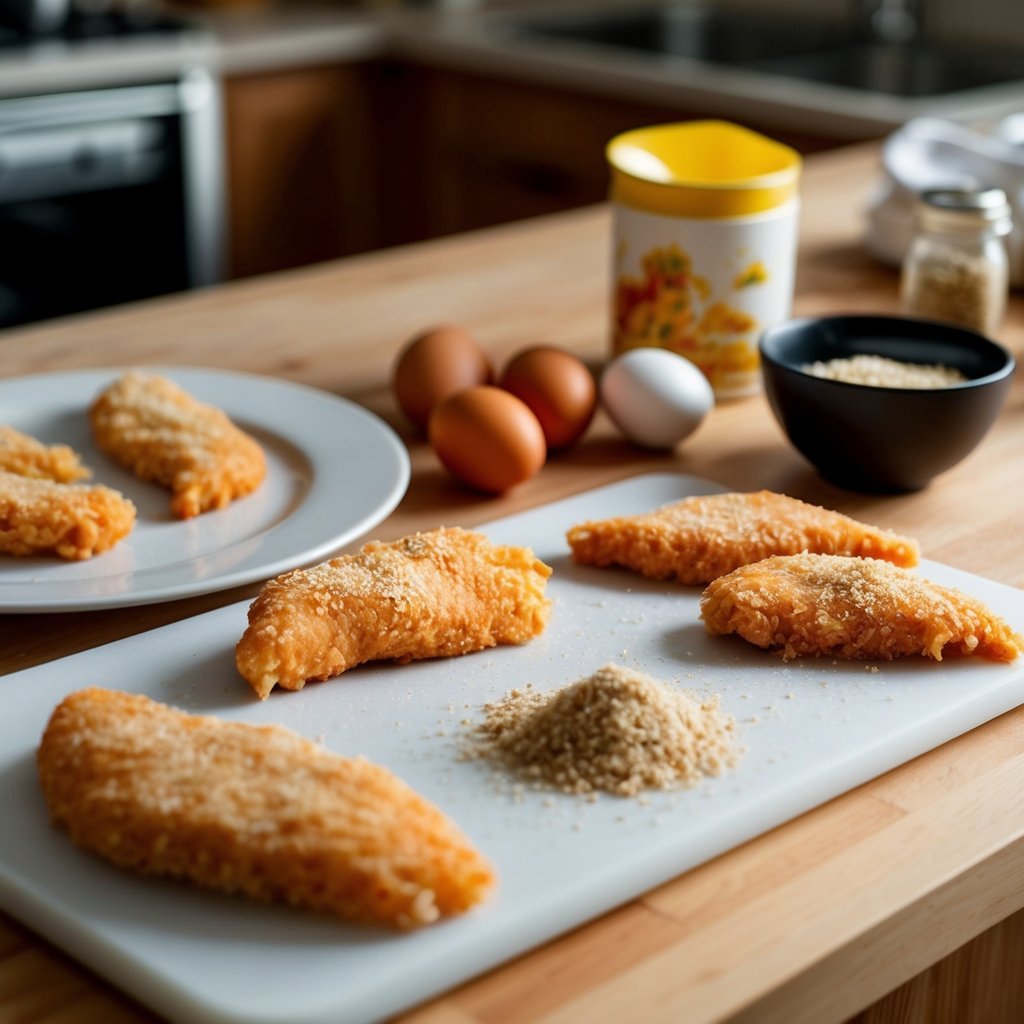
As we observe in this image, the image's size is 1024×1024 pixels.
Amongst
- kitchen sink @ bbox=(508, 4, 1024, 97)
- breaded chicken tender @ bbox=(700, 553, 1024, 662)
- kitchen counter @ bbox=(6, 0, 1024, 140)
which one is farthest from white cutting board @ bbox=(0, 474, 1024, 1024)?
kitchen sink @ bbox=(508, 4, 1024, 97)

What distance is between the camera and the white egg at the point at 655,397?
126 centimetres

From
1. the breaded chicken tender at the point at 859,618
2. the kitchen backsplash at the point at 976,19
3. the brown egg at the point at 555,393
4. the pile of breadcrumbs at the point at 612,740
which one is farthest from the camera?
the kitchen backsplash at the point at 976,19

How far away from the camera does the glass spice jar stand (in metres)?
1.45

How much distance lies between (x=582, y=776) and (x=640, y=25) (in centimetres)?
342

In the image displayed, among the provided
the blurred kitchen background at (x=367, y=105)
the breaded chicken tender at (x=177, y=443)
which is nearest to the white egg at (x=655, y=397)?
the breaded chicken tender at (x=177, y=443)

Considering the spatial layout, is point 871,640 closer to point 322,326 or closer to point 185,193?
point 322,326

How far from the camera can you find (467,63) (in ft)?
10.9

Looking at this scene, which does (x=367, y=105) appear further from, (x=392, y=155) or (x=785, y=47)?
(x=785, y=47)

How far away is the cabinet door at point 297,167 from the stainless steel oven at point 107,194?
0.13m

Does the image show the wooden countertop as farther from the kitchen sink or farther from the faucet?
the faucet

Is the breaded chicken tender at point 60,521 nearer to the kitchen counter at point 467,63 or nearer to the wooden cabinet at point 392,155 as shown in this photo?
the kitchen counter at point 467,63

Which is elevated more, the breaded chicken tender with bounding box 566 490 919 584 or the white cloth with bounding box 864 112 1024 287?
the white cloth with bounding box 864 112 1024 287

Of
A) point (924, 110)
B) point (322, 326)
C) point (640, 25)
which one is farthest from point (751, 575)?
point (640, 25)

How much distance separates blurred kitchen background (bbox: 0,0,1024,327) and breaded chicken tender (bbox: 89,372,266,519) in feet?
5.86
